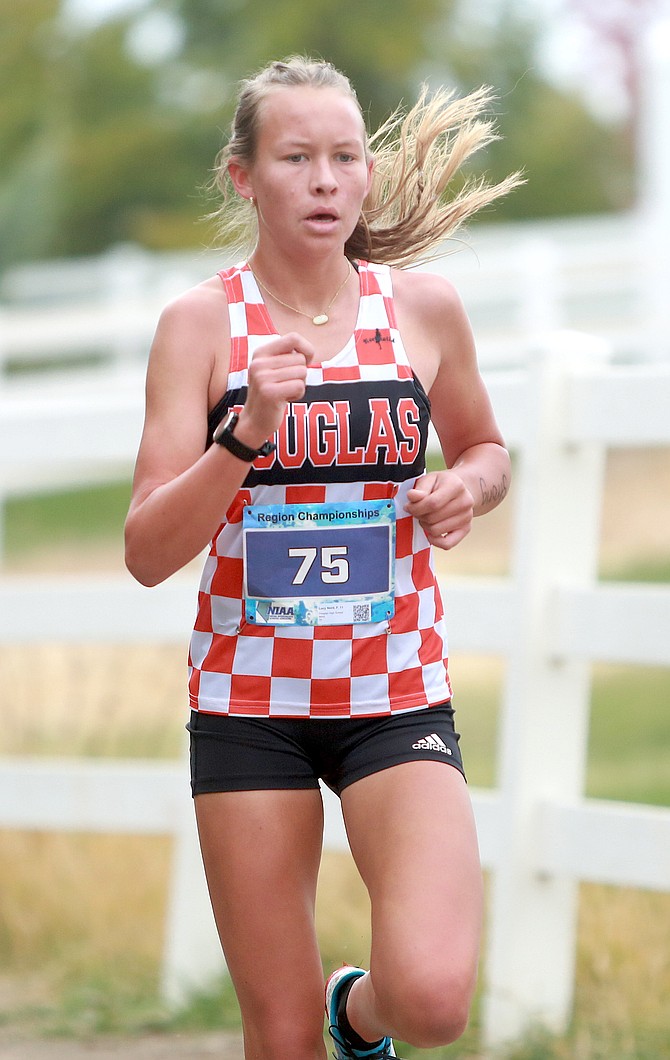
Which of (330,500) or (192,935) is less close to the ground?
(330,500)

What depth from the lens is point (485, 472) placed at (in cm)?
304

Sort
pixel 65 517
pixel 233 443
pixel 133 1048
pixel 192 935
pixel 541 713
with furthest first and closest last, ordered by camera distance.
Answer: pixel 65 517 → pixel 192 935 → pixel 133 1048 → pixel 541 713 → pixel 233 443

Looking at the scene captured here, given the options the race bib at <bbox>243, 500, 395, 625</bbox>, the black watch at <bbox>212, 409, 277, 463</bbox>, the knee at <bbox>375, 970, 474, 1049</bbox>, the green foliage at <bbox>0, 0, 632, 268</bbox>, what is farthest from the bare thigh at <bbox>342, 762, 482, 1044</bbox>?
the green foliage at <bbox>0, 0, 632, 268</bbox>

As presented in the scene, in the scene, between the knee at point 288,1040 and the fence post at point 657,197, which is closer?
the knee at point 288,1040

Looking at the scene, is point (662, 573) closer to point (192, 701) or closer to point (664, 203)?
point (664, 203)

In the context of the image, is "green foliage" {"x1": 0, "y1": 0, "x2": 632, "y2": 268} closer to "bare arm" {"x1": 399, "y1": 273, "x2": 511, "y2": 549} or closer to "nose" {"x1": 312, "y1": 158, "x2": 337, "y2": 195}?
"bare arm" {"x1": 399, "y1": 273, "x2": 511, "y2": 549}

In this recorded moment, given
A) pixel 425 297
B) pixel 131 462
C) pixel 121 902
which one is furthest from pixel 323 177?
pixel 121 902

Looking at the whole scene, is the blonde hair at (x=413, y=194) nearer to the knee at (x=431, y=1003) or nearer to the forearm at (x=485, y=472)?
the forearm at (x=485, y=472)

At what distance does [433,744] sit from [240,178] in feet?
3.62

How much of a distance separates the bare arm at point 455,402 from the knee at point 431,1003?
2.47ft

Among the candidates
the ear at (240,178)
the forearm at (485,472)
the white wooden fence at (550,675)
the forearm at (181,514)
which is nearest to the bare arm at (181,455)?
the forearm at (181,514)

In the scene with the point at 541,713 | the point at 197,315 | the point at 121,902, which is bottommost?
the point at 121,902

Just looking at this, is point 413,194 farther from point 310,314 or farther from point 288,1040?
point 288,1040

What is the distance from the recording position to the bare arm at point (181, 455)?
2607 millimetres
